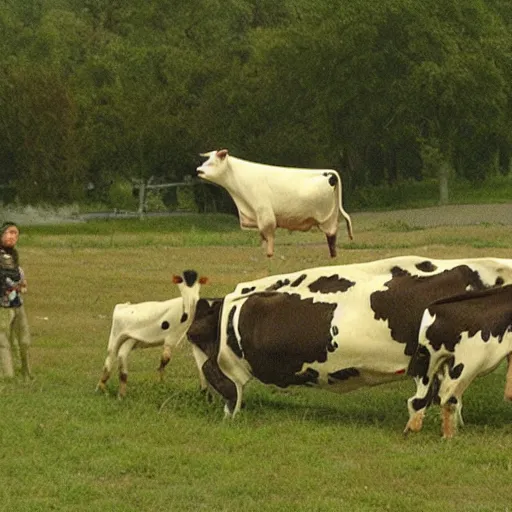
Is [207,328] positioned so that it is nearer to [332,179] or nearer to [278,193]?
[278,193]

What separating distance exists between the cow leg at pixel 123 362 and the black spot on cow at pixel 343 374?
7.93 feet

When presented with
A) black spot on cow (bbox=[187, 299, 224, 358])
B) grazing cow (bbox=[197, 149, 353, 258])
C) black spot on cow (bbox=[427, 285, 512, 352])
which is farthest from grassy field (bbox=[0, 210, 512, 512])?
grazing cow (bbox=[197, 149, 353, 258])

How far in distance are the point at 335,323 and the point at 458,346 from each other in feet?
4.38

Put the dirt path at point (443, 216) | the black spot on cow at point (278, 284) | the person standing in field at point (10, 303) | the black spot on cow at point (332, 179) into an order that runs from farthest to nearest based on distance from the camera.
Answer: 1. the dirt path at point (443, 216)
2. the black spot on cow at point (332, 179)
3. the person standing in field at point (10, 303)
4. the black spot on cow at point (278, 284)

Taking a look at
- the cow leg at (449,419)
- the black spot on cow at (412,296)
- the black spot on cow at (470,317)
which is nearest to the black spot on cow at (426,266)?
the black spot on cow at (412,296)

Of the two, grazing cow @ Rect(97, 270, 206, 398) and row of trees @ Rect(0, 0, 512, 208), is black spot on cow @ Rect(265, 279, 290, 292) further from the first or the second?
row of trees @ Rect(0, 0, 512, 208)

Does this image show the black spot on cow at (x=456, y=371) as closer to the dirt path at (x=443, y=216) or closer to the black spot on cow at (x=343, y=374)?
the black spot on cow at (x=343, y=374)

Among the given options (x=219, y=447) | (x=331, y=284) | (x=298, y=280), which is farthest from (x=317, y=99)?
(x=219, y=447)

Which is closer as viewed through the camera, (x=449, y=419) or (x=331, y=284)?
(x=449, y=419)

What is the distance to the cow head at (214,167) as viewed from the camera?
18406 mm

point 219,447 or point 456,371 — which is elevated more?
point 456,371

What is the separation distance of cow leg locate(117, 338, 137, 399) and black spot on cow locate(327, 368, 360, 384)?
2417 millimetres

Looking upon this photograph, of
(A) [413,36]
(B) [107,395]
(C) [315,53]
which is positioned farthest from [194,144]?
(B) [107,395]

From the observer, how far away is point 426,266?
13.3m
